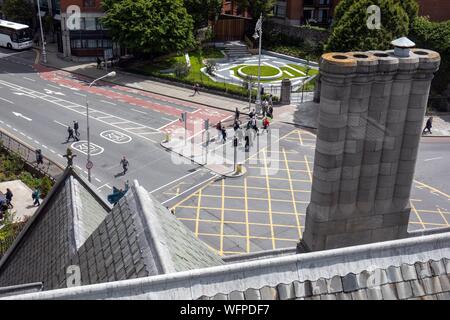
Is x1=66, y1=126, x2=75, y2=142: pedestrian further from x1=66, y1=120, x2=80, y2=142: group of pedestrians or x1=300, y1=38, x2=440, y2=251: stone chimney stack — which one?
x1=300, y1=38, x2=440, y2=251: stone chimney stack

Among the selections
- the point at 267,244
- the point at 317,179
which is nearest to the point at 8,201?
the point at 267,244

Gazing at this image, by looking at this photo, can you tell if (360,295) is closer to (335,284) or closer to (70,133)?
(335,284)

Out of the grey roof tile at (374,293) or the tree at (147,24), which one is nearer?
the grey roof tile at (374,293)

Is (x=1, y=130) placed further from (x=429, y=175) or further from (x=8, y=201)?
(x=429, y=175)

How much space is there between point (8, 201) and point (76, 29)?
143 ft

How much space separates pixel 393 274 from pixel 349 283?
744 mm

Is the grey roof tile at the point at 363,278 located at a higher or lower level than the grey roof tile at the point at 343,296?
higher

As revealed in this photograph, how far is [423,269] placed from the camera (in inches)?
317

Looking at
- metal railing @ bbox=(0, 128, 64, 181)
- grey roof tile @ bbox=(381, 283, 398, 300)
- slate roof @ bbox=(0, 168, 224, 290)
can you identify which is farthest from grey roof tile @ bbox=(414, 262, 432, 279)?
metal railing @ bbox=(0, 128, 64, 181)

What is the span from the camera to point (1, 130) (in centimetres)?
4684

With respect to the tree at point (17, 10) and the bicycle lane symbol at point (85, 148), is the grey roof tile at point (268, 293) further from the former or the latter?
the tree at point (17, 10)

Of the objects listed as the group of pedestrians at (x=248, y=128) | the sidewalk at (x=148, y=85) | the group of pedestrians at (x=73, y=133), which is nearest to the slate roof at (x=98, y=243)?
the group of pedestrians at (x=73, y=133)

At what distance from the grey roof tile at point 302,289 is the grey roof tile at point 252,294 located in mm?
573

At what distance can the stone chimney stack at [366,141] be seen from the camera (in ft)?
47.3
